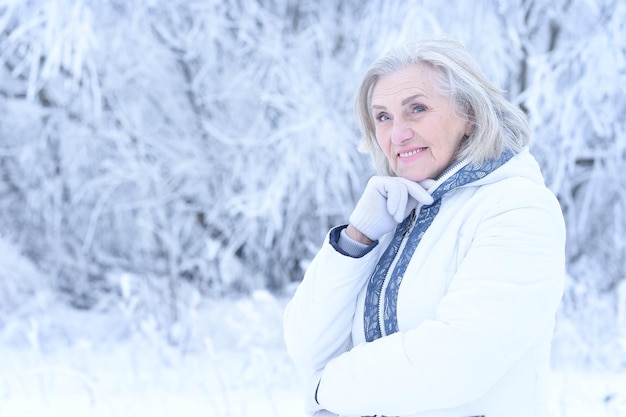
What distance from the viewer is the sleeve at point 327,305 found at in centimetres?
152

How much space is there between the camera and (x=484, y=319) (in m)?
1.24

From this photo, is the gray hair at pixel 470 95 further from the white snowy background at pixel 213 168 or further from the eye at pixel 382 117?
the white snowy background at pixel 213 168

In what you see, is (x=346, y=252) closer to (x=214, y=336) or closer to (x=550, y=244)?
(x=550, y=244)

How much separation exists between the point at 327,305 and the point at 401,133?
0.42m

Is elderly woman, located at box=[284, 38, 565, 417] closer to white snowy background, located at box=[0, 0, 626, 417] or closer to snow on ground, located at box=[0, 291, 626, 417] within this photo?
snow on ground, located at box=[0, 291, 626, 417]

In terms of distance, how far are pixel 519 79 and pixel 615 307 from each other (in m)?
1.81

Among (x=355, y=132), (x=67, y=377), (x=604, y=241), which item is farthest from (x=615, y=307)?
(x=67, y=377)

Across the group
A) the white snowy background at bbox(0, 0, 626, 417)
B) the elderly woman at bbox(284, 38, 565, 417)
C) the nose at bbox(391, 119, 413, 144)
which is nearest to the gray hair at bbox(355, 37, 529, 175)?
the elderly woman at bbox(284, 38, 565, 417)

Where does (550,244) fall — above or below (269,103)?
above

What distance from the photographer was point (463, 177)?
4.70 feet

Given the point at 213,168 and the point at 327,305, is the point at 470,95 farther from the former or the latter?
the point at 213,168

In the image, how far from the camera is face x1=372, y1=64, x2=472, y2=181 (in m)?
1.50

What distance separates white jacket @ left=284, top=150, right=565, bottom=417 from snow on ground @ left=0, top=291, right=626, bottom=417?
2.03 m

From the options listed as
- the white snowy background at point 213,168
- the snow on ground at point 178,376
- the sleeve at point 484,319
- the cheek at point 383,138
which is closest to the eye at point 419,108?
the cheek at point 383,138
